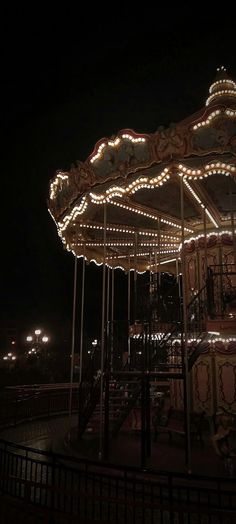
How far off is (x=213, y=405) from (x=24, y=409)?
5.75m

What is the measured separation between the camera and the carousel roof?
7.16 meters

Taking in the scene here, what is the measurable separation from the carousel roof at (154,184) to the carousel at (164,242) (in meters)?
0.02

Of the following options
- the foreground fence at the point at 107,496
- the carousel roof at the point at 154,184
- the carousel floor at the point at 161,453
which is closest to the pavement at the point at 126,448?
the carousel floor at the point at 161,453

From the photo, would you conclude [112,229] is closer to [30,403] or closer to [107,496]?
[30,403]

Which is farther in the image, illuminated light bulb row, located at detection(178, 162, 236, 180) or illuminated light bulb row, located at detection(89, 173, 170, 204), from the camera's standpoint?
illuminated light bulb row, located at detection(89, 173, 170, 204)

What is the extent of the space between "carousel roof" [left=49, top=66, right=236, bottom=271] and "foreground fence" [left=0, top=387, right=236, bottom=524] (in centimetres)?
433

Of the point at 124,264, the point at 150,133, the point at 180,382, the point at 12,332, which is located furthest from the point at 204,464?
the point at 12,332

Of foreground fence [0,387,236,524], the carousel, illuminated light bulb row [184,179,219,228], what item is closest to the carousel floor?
the carousel

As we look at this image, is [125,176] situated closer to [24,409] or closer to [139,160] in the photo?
[139,160]

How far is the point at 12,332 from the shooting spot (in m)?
66.8

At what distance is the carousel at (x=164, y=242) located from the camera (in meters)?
7.29

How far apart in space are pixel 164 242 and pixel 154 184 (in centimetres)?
593

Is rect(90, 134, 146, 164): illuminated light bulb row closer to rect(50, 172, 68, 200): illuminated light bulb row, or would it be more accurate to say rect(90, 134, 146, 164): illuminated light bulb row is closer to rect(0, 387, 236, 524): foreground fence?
rect(50, 172, 68, 200): illuminated light bulb row

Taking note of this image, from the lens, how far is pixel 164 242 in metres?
13.9
